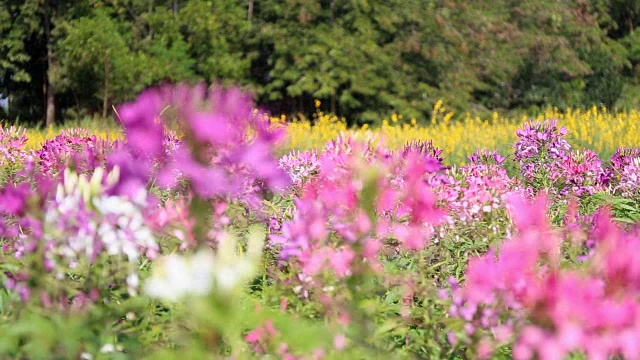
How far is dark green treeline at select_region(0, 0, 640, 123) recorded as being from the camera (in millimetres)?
19781

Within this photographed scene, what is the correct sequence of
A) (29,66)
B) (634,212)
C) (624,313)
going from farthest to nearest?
1. (29,66)
2. (634,212)
3. (624,313)

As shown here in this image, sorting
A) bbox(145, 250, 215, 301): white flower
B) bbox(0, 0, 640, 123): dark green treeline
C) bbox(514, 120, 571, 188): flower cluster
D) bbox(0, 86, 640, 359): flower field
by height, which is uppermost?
bbox(145, 250, 215, 301): white flower

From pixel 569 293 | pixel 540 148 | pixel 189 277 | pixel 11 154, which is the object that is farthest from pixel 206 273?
pixel 540 148

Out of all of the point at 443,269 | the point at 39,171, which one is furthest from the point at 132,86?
the point at 443,269

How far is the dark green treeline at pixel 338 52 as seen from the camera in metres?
19.8

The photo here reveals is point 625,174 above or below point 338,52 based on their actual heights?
above

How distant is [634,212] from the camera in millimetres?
3924

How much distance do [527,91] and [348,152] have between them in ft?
65.7

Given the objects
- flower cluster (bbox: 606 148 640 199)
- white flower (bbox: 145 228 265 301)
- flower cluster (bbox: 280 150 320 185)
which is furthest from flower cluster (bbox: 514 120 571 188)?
white flower (bbox: 145 228 265 301)

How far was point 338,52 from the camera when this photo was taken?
1964cm

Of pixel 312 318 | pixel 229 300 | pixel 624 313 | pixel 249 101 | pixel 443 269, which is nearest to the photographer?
pixel 229 300

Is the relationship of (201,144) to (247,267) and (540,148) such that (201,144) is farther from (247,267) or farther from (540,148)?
(540,148)

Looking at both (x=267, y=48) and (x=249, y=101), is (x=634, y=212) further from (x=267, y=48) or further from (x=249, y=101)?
(x=267, y=48)

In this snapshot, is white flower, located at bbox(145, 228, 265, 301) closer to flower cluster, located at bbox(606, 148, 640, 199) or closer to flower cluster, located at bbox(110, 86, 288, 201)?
flower cluster, located at bbox(110, 86, 288, 201)
